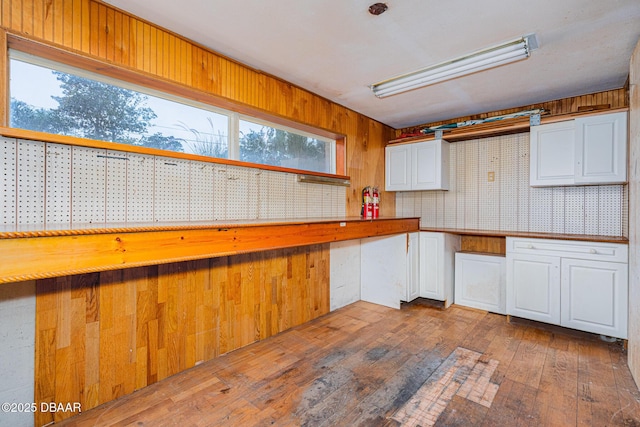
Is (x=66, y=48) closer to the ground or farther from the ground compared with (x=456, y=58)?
closer to the ground

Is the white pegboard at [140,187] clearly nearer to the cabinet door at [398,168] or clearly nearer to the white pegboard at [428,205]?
the cabinet door at [398,168]

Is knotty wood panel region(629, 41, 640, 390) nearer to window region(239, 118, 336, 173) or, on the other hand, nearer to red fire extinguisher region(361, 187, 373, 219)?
red fire extinguisher region(361, 187, 373, 219)

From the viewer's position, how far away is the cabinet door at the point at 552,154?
2941 mm

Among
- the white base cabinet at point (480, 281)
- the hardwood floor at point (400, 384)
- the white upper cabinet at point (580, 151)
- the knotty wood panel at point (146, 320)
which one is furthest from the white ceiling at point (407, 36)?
the hardwood floor at point (400, 384)

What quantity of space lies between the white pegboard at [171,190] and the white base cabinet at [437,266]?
9.11 feet

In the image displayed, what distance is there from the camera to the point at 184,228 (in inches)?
60.2

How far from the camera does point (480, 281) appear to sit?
3457 mm

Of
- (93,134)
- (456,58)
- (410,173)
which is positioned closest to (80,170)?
(93,134)

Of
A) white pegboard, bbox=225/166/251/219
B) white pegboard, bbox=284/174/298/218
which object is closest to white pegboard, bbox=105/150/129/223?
white pegboard, bbox=225/166/251/219

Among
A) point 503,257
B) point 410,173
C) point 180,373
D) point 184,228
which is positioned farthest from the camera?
point 410,173

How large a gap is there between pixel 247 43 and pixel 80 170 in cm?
136

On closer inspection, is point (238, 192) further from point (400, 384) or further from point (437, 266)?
point (437, 266)

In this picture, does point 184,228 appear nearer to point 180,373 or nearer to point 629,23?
point 180,373

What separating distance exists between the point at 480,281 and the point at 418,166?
5.17 ft
